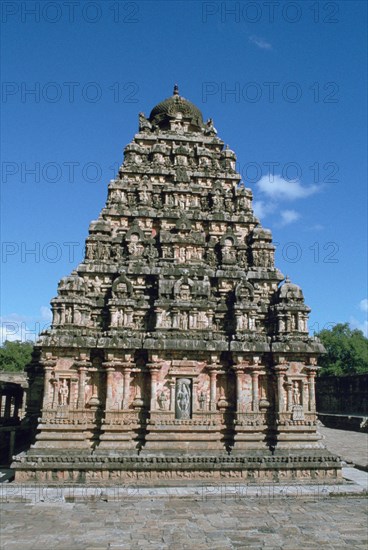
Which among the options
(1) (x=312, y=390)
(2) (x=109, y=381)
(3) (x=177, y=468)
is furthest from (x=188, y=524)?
(1) (x=312, y=390)

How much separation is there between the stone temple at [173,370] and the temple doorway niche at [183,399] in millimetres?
39

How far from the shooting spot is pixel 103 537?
37.5 feet

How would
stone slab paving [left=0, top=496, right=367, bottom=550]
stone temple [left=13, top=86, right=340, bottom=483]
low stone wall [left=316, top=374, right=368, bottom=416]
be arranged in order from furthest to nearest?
low stone wall [left=316, top=374, right=368, bottom=416] < stone temple [left=13, top=86, right=340, bottom=483] < stone slab paving [left=0, top=496, right=367, bottom=550]

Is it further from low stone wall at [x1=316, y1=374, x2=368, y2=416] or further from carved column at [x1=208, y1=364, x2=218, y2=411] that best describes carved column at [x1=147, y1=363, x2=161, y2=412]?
low stone wall at [x1=316, y1=374, x2=368, y2=416]

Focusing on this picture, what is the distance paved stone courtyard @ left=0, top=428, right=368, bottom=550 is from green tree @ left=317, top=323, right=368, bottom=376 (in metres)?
48.0

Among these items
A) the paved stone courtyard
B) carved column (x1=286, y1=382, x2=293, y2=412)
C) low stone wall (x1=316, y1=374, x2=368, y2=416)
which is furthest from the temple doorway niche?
low stone wall (x1=316, y1=374, x2=368, y2=416)

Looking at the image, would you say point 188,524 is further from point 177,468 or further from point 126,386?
point 126,386

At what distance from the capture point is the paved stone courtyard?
440 inches

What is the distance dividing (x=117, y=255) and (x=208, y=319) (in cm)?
547

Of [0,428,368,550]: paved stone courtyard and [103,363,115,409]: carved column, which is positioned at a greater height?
[103,363,115,409]: carved column

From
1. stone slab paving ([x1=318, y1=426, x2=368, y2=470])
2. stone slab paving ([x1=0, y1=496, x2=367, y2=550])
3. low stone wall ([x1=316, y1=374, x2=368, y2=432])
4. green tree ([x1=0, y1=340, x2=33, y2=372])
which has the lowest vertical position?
stone slab paving ([x1=0, y1=496, x2=367, y2=550])

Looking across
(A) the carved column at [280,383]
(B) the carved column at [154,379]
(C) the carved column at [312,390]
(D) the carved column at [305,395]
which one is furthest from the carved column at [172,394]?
(C) the carved column at [312,390]

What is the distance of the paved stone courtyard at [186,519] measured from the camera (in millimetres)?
11164

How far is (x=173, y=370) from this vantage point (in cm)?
1862
